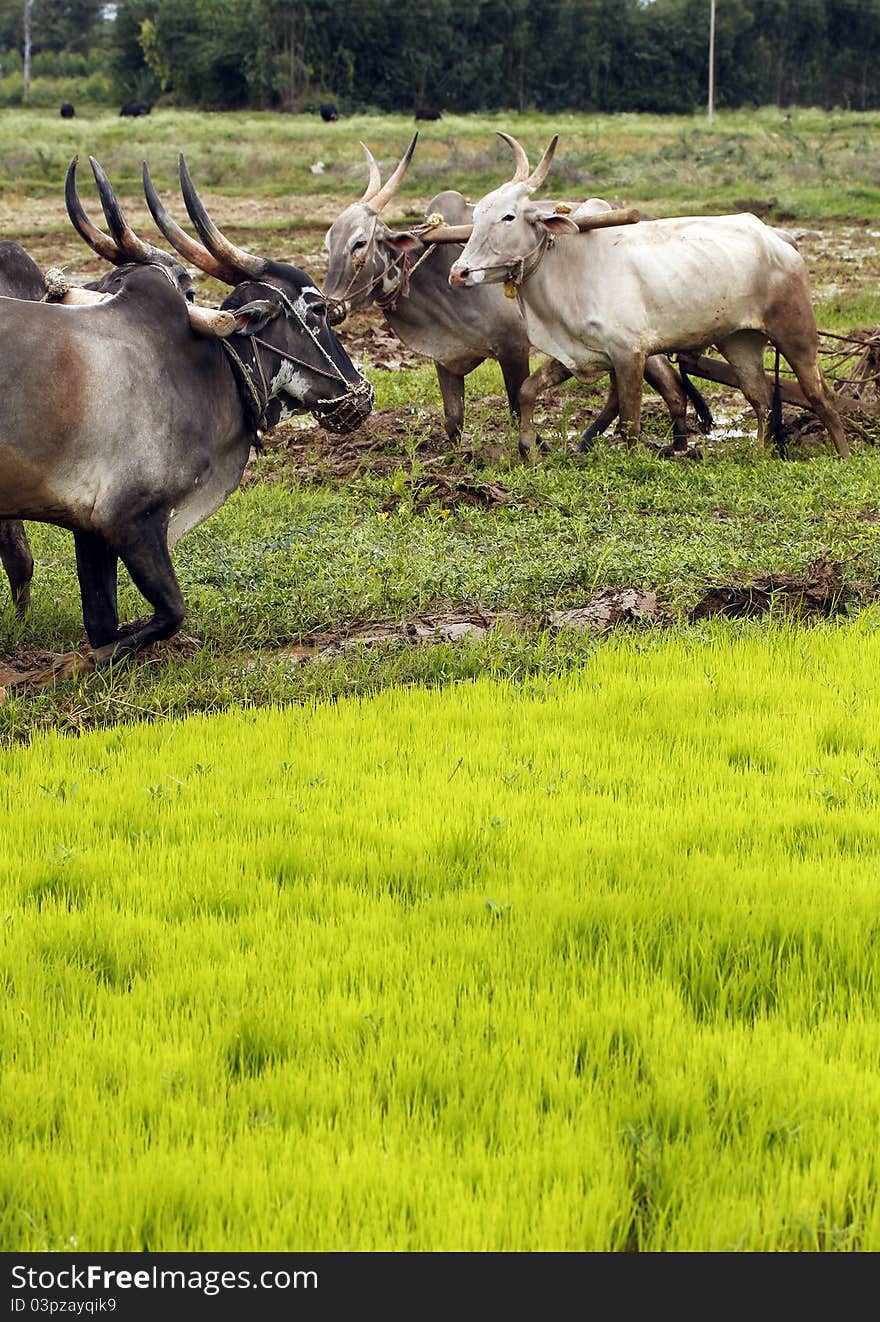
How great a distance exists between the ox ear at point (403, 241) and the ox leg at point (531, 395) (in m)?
1.19

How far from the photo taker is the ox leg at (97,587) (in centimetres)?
607

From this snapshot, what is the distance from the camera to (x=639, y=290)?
9578mm

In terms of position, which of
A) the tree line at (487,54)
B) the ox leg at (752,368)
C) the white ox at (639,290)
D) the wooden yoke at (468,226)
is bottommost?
the ox leg at (752,368)

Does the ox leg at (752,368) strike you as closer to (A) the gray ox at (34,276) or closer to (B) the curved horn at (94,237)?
(A) the gray ox at (34,276)

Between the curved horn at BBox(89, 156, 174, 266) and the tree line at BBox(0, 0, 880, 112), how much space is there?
51.5 metres

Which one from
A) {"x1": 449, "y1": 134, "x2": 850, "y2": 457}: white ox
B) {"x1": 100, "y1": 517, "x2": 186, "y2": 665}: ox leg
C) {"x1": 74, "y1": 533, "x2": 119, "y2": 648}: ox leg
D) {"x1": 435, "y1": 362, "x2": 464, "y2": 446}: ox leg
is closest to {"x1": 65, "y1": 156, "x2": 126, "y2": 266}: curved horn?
{"x1": 74, "y1": 533, "x2": 119, "y2": 648}: ox leg

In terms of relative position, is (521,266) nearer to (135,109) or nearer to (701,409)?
(701,409)

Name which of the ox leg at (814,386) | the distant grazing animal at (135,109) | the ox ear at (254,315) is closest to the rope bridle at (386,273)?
→ the ox leg at (814,386)

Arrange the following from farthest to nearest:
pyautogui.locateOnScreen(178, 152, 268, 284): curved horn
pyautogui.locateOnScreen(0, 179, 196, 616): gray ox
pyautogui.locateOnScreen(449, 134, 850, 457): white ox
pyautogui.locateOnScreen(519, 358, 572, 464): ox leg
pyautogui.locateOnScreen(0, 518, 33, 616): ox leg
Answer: pyautogui.locateOnScreen(519, 358, 572, 464): ox leg → pyautogui.locateOnScreen(449, 134, 850, 457): white ox → pyautogui.locateOnScreen(0, 518, 33, 616): ox leg → pyautogui.locateOnScreen(0, 179, 196, 616): gray ox → pyautogui.locateOnScreen(178, 152, 268, 284): curved horn

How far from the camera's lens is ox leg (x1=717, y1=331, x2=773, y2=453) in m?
10.1

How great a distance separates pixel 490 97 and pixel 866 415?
174 feet

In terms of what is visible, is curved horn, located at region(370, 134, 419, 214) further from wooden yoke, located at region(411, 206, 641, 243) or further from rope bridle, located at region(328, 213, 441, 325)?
wooden yoke, located at region(411, 206, 641, 243)

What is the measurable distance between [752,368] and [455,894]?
7.25 metres
